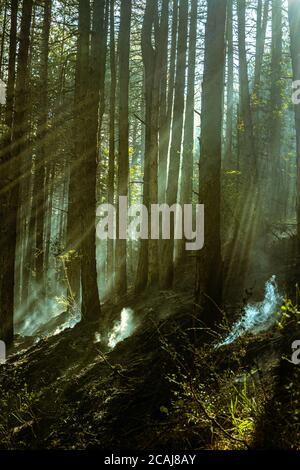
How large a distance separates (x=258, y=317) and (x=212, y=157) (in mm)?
2669

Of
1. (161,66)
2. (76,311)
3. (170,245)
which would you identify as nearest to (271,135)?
(161,66)

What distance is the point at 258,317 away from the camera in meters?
7.46

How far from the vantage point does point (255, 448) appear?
3.83 m

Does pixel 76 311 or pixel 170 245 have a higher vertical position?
pixel 170 245

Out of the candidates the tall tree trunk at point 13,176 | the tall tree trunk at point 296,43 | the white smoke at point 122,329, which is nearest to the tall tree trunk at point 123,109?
the tall tree trunk at point 13,176

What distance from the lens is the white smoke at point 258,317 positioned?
666cm

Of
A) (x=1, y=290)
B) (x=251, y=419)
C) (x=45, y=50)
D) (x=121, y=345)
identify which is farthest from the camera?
(x=45, y=50)

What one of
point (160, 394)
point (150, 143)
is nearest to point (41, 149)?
point (150, 143)

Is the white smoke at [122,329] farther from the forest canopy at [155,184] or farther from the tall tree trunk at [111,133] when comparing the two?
the tall tree trunk at [111,133]

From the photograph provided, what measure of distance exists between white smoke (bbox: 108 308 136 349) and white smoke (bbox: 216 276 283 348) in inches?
94.8

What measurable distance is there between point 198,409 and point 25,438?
2.49 meters

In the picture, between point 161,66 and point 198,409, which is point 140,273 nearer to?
point 161,66

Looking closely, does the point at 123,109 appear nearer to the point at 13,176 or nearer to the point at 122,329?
the point at 13,176
